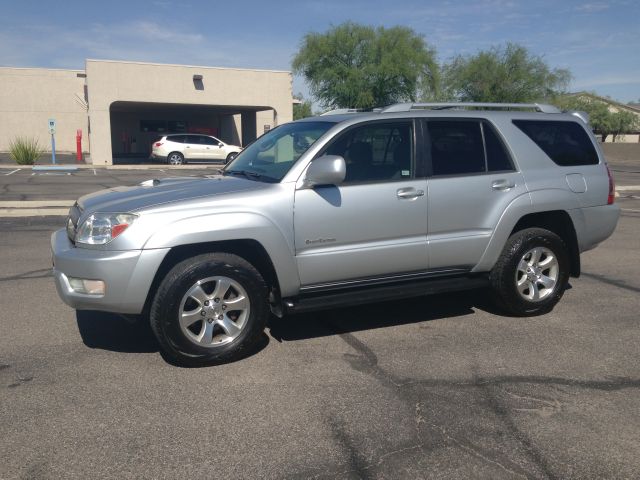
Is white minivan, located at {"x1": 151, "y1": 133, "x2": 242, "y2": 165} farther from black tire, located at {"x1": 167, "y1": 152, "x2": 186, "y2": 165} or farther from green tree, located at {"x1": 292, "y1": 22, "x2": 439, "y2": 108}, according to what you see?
green tree, located at {"x1": 292, "y1": 22, "x2": 439, "y2": 108}

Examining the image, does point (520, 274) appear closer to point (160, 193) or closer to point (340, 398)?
point (340, 398)

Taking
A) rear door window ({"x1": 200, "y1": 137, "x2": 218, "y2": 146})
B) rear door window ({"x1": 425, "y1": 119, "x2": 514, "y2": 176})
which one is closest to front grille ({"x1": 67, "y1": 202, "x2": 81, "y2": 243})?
rear door window ({"x1": 425, "y1": 119, "x2": 514, "y2": 176})

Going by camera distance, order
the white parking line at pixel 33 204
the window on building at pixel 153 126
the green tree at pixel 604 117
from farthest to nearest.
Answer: the green tree at pixel 604 117 → the window on building at pixel 153 126 → the white parking line at pixel 33 204

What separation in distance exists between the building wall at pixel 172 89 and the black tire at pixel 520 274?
27971mm

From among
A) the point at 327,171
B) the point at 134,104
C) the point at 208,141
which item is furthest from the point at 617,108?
the point at 327,171

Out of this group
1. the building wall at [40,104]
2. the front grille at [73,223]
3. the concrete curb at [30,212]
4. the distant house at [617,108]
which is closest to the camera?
the front grille at [73,223]

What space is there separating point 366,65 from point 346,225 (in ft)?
114

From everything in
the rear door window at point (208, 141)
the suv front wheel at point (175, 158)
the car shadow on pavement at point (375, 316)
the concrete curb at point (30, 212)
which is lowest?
the car shadow on pavement at point (375, 316)

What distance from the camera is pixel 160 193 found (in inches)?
181

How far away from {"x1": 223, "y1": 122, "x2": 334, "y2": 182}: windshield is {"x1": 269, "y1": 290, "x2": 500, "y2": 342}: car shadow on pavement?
1.40 m

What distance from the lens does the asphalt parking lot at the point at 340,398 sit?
3174 millimetres

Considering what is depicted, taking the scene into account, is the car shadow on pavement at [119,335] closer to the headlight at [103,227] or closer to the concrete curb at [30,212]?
the headlight at [103,227]

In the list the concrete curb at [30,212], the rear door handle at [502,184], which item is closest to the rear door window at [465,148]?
the rear door handle at [502,184]

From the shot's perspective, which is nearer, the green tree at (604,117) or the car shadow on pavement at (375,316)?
the car shadow on pavement at (375,316)
